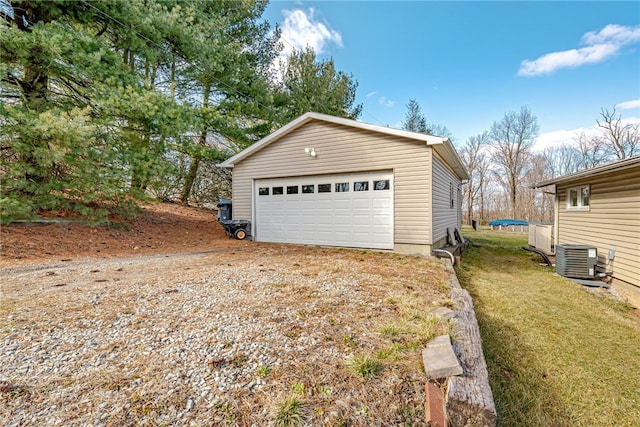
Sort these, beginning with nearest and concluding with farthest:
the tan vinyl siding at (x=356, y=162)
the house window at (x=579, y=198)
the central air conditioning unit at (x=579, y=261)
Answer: the central air conditioning unit at (x=579, y=261), the tan vinyl siding at (x=356, y=162), the house window at (x=579, y=198)

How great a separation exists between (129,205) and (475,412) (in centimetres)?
801

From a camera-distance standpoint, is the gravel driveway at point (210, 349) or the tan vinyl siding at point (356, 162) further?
the tan vinyl siding at point (356, 162)

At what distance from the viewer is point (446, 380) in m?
1.80

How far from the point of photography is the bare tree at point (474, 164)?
28406 millimetres

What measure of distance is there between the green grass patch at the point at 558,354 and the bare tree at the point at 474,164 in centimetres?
2533

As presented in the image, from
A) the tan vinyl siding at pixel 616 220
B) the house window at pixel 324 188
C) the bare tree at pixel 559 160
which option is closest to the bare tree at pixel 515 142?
the bare tree at pixel 559 160

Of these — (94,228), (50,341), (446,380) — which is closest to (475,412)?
(446,380)

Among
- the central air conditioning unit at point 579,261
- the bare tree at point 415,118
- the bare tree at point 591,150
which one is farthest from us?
the bare tree at point 415,118

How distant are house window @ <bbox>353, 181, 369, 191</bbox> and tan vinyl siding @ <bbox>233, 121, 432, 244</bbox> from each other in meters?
0.38

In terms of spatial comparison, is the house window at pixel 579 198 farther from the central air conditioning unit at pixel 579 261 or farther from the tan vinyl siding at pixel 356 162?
the tan vinyl siding at pixel 356 162

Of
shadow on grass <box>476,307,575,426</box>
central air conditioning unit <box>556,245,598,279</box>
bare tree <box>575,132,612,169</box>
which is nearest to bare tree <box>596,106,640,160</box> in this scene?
bare tree <box>575,132,612,169</box>

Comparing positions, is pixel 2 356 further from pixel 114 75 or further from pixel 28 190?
pixel 114 75

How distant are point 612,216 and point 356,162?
19.3 ft

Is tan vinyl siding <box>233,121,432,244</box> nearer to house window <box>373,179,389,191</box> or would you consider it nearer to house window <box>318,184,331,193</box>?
house window <box>373,179,389,191</box>
